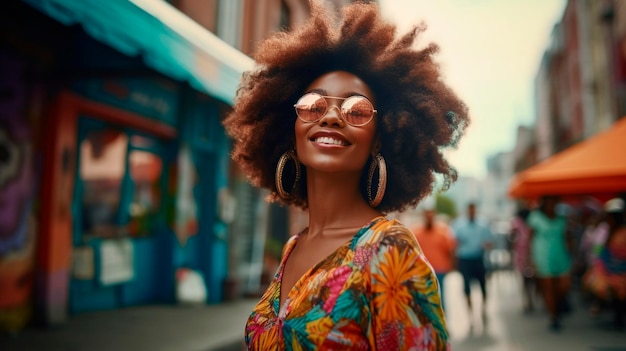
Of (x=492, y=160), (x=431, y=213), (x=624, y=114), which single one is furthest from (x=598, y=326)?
(x=492, y=160)

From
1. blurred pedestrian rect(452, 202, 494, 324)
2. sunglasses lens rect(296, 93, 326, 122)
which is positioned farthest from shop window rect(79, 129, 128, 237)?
sunglasses lens rect(296, 93, 326, 122)

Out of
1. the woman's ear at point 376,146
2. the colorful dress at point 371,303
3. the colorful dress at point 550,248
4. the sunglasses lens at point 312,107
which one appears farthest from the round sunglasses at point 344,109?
the colorful dress at point 550,248

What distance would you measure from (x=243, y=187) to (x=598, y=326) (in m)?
6.65

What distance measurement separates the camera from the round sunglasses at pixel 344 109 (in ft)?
5.20

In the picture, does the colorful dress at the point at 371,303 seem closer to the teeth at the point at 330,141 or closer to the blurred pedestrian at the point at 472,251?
the teeth at the point at 330,141

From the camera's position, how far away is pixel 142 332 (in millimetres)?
6125

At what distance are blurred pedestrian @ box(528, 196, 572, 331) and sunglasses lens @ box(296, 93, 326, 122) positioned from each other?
22.0 feet

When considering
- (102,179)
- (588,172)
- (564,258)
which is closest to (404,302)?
(588,172)

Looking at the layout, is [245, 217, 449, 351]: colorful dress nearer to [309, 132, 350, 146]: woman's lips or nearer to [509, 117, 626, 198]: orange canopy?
[309, 132, 350, 146]: woman's lips

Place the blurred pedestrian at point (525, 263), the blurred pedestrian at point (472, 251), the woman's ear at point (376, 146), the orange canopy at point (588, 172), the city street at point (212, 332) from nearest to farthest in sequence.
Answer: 1. the woman's ear at point (376, 146)
2. the city street at point (212, 332)
3. the orange canopy at point (588, 172)
4. the blurred pedestrian at point (472, 251)
5. the blurred pedestrian at point (525, 263)

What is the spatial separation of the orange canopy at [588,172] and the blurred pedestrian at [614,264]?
2.31 feet

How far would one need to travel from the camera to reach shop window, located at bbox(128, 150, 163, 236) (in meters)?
8.02

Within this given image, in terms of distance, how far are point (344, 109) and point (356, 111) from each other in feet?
0.12

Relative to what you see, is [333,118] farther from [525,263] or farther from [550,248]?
[525,263]
